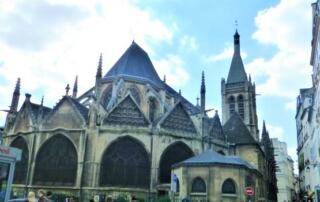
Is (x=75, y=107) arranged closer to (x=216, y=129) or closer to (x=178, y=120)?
(x=178, y=120)

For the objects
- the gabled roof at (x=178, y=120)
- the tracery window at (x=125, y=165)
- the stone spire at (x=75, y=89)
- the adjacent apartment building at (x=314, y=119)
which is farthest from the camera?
the stone spire at (x=75, y=89)

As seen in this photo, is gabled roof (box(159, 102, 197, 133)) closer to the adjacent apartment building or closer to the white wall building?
the adjacent apartment building

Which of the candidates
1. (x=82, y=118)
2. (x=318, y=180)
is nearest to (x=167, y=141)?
(x=82, y=118)

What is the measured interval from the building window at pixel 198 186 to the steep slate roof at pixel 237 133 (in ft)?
48.3

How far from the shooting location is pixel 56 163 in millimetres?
26453

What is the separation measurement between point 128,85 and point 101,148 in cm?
1092

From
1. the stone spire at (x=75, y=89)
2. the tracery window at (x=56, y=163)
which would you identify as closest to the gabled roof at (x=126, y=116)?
the tracery window at (x=56, y=163)

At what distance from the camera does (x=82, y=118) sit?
26.8m

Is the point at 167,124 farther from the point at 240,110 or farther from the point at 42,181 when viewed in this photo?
the point at 240,110

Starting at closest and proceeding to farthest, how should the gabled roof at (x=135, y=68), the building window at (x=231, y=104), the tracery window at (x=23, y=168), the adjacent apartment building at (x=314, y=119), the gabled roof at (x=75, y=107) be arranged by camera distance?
1. the adjacent apartment building at (x=314, y=119)
2. the tracery window at (x=23, y=168)
3. the gabled roof at (x=75, y=107)
4. the gabled roof at (x=135, y=68)
5. the building window at (x=231, y=104)

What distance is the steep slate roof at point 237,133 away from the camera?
35781 millimetres

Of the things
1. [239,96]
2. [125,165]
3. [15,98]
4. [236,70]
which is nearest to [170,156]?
[125,165]

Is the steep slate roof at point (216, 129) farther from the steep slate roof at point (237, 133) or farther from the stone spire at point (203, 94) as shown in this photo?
the steep slate roof at point (237, 133)

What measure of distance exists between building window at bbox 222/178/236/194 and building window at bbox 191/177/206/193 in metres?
1.27
